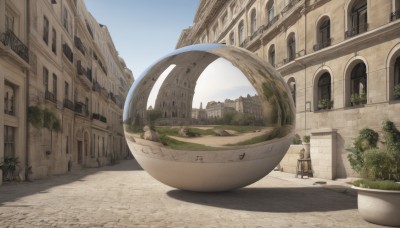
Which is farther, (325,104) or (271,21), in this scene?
(271,21)

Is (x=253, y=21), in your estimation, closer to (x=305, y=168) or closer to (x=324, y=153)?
(x=305, y=168)

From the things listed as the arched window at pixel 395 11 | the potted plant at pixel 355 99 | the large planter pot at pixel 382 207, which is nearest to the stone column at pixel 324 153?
the potted plant at pixel 355 99

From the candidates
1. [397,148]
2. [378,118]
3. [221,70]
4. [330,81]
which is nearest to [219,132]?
[221,70]

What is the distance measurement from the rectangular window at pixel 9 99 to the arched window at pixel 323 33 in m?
16.9

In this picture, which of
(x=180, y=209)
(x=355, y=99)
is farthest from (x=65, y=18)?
(x=180, y=209)

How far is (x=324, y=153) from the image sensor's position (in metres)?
17.2

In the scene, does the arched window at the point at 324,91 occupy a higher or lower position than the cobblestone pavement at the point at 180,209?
higher

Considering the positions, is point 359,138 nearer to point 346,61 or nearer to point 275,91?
point 346,61

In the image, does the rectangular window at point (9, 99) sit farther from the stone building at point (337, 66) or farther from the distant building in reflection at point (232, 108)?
the stone building at point (337, 66)

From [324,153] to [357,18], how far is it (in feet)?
25.6

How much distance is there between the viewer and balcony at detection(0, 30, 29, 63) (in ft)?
51.4

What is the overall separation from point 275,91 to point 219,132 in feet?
6.39

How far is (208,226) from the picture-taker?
274 inches

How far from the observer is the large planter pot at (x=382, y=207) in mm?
7055
